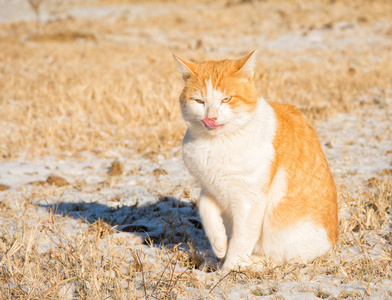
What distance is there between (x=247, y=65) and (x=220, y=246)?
4.08ft

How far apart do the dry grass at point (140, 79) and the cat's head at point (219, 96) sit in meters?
2.55

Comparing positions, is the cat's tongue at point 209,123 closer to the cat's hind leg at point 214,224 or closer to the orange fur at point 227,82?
the orange fur at point 227,82

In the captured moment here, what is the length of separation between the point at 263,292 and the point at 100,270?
0.97 meters

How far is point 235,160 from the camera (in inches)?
101

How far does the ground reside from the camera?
2426mm

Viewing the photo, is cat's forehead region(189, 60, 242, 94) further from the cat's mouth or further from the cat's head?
the cat's mouth

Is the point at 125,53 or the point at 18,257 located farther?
the point at 125,53

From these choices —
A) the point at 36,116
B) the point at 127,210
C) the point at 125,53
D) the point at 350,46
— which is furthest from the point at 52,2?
the point at 127,210

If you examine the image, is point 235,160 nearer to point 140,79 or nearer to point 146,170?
point 146,170

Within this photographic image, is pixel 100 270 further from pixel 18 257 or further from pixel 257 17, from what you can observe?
pixel 257 17

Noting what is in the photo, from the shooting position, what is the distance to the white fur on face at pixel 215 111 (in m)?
2.53

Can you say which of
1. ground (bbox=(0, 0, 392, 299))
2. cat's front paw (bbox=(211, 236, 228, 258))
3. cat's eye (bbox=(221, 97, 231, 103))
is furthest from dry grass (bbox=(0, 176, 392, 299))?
cat's eye (bbox=(221, 97, 231, 103))

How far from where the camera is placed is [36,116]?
20.3ft

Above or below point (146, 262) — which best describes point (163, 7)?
above
